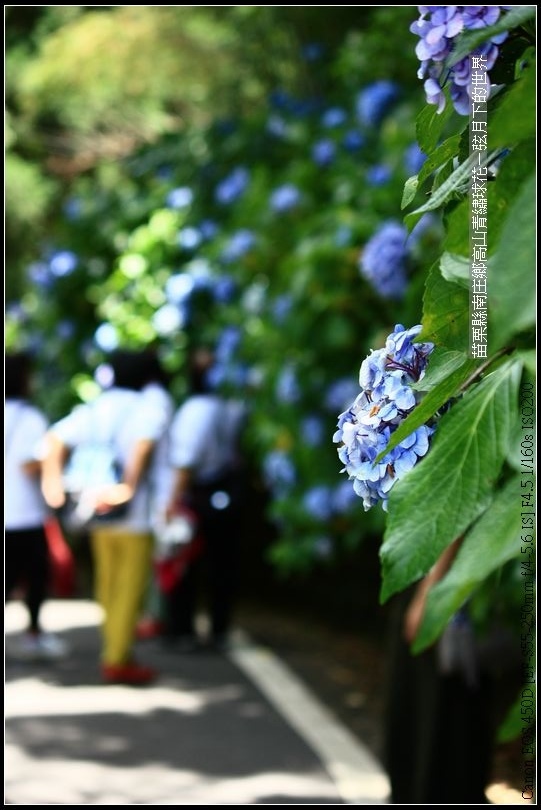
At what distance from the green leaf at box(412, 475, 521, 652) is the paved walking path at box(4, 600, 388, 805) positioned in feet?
13.6

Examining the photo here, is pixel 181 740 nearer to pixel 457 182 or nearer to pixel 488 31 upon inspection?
pixel 457 182

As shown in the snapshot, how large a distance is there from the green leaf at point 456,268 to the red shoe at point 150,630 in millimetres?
8109

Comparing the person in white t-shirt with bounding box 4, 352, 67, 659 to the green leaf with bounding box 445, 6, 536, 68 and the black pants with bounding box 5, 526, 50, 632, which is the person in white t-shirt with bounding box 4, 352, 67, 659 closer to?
the black pants with bounding box 5, 526, 50, 632

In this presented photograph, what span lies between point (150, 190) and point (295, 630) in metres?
3.48

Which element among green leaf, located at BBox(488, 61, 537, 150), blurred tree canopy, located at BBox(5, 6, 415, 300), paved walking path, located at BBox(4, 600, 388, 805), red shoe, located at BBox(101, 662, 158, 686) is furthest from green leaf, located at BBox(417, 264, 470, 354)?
red shoe, located at BBox(101, 662, 158, 686)

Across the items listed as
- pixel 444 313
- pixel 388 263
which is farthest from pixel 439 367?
pixel 388 263

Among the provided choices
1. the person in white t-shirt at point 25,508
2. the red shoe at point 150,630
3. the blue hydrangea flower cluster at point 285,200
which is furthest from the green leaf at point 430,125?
the red shoe at point 150,630

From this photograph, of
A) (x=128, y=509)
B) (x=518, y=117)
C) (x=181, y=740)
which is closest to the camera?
(x=518, y=117)

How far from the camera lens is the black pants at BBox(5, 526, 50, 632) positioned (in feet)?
27.3

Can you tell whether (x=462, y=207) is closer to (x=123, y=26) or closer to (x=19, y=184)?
(x=123, y=26)

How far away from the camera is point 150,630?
9.34m

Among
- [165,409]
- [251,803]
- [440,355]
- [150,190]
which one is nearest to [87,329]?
[150,190]

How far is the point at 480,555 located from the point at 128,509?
6.70m

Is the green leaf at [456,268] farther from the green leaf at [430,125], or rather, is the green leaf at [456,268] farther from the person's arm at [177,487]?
the person's arm at [177,487]
